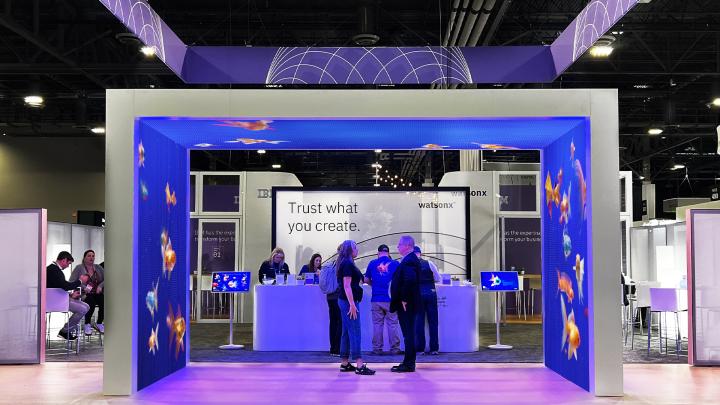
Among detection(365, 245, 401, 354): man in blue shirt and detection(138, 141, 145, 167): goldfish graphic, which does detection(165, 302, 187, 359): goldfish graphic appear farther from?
detection(365, 245, 401, 354): man in blue shirt

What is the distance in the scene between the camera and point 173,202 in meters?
7.57

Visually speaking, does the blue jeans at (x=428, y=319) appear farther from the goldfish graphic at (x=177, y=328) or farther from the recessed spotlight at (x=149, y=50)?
the recessed spotlight at (x=149, y=50)

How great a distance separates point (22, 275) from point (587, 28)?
6692 mm

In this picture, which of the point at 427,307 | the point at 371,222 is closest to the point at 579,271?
the point at 427,307

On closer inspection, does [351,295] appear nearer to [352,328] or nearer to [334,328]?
[352,328]

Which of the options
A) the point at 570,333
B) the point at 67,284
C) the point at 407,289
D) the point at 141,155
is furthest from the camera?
the point at 67,284

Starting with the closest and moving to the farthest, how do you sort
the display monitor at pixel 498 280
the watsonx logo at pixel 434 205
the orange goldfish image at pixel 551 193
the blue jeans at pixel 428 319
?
the orange goldfish image at pixel 551 193 → the blue jeans at pixel 428 319 → the display monitor at pixel 498 280 → the watsonx logo at pixel 434 205

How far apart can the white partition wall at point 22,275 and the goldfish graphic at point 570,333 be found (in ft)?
18.9

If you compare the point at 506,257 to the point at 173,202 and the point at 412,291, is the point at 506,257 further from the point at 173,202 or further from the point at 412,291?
the point at 173,202

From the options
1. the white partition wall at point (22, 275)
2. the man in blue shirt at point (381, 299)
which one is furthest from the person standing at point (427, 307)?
the white partition wall at point (22, 275)

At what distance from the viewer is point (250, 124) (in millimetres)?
6820

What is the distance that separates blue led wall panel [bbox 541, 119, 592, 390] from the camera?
656cm

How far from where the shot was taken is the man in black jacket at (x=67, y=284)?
9.16 m

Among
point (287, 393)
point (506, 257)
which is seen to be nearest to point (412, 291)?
point (287, 393)
